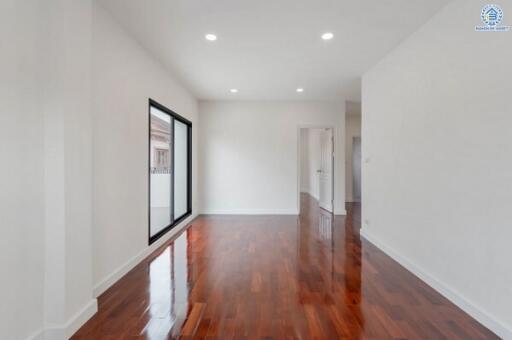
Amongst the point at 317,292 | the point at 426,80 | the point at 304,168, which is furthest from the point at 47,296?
the point at 304,168

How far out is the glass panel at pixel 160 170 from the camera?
391cm

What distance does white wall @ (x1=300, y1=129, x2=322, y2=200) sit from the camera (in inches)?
353

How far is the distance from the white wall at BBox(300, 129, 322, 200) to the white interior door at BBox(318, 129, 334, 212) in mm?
1505

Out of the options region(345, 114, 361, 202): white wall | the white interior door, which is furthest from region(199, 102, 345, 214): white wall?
region(345, 114, 361, 202): white wall

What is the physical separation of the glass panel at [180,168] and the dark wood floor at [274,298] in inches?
53.7

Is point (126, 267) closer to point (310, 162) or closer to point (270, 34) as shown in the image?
point (270, 34)

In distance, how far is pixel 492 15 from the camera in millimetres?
2004

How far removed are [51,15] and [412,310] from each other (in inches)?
139

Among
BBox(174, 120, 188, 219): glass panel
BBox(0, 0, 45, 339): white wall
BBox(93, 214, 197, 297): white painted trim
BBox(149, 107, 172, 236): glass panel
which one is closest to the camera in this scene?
BBox(0, 0, 45, 339): white wall

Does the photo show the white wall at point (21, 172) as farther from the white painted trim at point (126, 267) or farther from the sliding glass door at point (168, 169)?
the sliding glass door at point (168, 169)

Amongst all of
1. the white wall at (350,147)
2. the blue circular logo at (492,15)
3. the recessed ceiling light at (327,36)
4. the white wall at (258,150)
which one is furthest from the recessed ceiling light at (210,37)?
the white wall at (350,147)

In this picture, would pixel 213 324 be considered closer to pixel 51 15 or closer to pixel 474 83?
pixel 51 15

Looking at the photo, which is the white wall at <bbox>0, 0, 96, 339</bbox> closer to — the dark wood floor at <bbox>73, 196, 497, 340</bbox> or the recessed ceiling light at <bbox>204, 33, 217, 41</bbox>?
the dark wood floor at <bbox>73, 196, 497, 340</bbox>

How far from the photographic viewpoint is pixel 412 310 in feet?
A: 7.15
